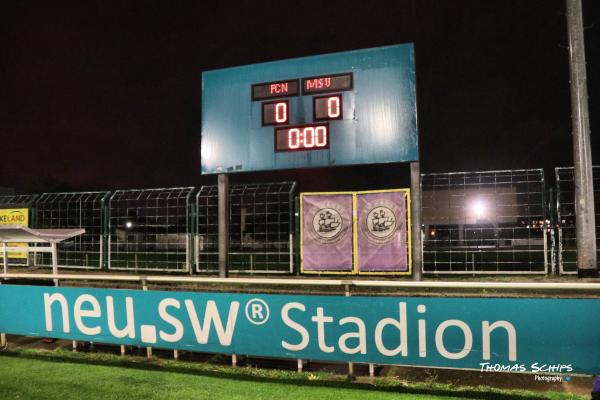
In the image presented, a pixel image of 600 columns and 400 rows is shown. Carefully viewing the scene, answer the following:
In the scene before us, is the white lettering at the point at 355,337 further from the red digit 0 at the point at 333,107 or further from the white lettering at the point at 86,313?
the red digit 0 at the point at 333,107

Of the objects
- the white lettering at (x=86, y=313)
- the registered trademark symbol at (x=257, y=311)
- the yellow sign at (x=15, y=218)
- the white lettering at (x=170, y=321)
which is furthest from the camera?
the yellow sign at (x=15, y=218)

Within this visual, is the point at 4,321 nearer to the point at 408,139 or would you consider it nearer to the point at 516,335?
the point at 516,335

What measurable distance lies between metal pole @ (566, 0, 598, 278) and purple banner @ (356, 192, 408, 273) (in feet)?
11.6

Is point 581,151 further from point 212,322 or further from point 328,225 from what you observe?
point 212,322

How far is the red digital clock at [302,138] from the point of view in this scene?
10.8 meters

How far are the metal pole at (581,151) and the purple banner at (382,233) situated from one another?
354 cm

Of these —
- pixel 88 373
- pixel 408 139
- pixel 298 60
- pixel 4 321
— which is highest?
pixel 298 60

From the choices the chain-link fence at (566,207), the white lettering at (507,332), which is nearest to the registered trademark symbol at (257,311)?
the white lettering at (507,332)

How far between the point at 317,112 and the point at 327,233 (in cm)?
299

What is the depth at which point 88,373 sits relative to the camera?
5.70 metres

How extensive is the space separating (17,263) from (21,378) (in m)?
11.8

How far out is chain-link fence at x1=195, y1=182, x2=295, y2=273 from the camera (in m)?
12.2

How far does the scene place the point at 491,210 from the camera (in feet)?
36.7

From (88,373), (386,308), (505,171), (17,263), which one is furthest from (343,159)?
(17,263)
